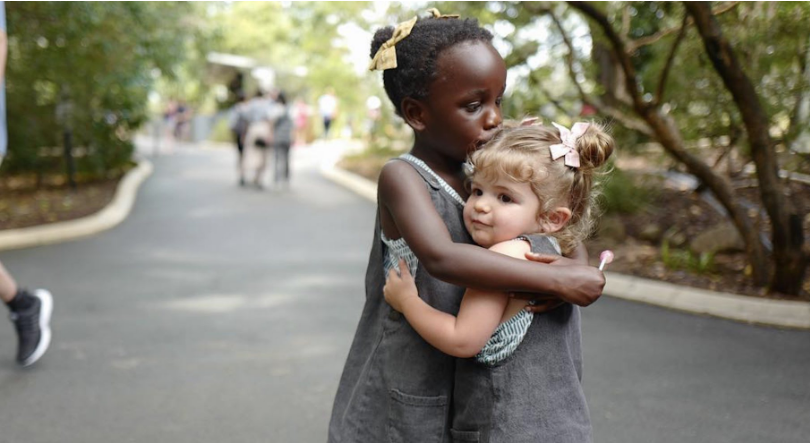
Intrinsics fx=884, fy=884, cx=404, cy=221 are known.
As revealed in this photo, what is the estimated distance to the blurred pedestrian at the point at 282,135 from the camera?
52.2ft

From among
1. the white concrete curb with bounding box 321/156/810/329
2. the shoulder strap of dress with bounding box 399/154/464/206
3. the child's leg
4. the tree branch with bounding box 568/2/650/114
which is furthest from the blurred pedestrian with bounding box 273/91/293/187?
the shoulder strap of dress with bounding box 399/154/464/206

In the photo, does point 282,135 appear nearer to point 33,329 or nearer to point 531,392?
point 33,329

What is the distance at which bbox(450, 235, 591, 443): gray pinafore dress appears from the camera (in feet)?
6.81

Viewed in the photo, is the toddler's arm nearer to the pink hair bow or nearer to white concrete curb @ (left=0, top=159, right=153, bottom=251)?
the pink hair bow

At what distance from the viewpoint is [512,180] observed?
2.05m

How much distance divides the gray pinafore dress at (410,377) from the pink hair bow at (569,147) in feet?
0.94

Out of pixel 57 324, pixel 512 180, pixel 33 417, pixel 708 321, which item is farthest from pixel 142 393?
pixel 708 321

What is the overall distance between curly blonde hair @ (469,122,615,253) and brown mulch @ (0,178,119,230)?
9.29 m

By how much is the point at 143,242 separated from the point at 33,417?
5923 mm

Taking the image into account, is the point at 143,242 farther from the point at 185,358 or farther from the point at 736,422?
the point at 736,422

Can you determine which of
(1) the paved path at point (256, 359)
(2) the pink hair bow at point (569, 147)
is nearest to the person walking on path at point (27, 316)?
(1) the paved path at point (256, 359)

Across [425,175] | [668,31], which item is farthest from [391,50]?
[668,31]

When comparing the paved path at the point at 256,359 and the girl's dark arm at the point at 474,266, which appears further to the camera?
the paved path at the point at 256,359

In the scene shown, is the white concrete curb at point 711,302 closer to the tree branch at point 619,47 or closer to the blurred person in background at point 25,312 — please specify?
the tree branch at point 619,47
